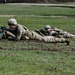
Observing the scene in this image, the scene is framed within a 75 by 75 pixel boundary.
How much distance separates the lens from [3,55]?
11.4 m

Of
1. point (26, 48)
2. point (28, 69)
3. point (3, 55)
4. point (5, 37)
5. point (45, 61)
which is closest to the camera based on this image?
point (28, 69)

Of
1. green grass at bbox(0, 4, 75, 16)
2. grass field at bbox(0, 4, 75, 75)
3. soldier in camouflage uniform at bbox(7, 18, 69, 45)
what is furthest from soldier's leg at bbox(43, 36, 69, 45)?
green grass at bbox(0, 4, 75, 16)

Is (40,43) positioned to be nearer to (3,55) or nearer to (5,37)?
(5,37)

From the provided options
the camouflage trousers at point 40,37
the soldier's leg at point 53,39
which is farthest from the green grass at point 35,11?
the soldier's leg at point 53,39

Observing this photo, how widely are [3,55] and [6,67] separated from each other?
1905mm

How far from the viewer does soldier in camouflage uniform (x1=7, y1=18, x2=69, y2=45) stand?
Answer: 14.4 metres

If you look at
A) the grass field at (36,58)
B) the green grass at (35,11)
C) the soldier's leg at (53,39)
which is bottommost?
the green grass at (35,11)

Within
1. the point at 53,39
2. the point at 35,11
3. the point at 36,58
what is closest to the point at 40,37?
the point at 53,39

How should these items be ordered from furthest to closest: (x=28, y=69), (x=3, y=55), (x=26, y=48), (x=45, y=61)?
(x=26, y=48), (x=3, y=55), (x=45, y=61), (x=28, y=69)

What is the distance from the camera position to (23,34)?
585 inches

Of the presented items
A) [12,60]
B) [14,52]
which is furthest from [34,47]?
[12,60]

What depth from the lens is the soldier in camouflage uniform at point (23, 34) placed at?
14.4m

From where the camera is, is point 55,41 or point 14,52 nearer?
point 14,52

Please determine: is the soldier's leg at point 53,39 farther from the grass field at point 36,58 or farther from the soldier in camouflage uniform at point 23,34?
the grass field at point 36,58
